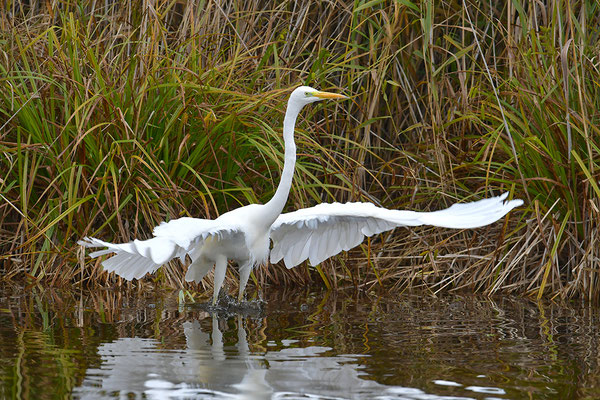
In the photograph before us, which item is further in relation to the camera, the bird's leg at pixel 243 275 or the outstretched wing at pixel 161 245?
the bird's leg at pixel 243 275

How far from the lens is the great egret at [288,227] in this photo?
176 inches

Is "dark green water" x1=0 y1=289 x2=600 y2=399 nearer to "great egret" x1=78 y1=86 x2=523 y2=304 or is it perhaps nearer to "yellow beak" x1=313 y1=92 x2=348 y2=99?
"great egret" x1=78 y1=86 x2=523 y2=304

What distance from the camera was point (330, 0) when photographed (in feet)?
21.9

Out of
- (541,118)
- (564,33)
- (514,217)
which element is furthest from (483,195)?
(564,33)

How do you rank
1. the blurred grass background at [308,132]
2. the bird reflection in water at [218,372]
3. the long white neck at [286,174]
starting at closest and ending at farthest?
the bird reflection in water at [218,372] → the long white neck at [286,174] → the blurred grass background at [308,132]

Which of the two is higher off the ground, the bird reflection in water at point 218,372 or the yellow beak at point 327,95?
the yellow beak at point 327,95

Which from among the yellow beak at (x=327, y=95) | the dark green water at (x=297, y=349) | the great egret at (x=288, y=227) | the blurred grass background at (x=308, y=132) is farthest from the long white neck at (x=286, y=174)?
the blurred grass background at (x=308, y=132)

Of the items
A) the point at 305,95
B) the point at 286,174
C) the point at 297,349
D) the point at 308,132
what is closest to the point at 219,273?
the point at 286,174

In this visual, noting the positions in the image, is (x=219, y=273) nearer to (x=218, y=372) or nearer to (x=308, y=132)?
(x=308, y=132)

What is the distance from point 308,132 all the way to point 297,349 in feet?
8.88

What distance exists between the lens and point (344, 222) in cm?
524

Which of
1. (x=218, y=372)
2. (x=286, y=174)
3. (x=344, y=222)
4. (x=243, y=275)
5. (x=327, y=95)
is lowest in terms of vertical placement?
(x=218, y=372)

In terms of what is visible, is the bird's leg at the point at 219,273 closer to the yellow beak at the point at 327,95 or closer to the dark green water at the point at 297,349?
the dark green water at the point at 297,349

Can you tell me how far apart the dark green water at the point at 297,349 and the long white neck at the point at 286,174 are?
1.87 feet
